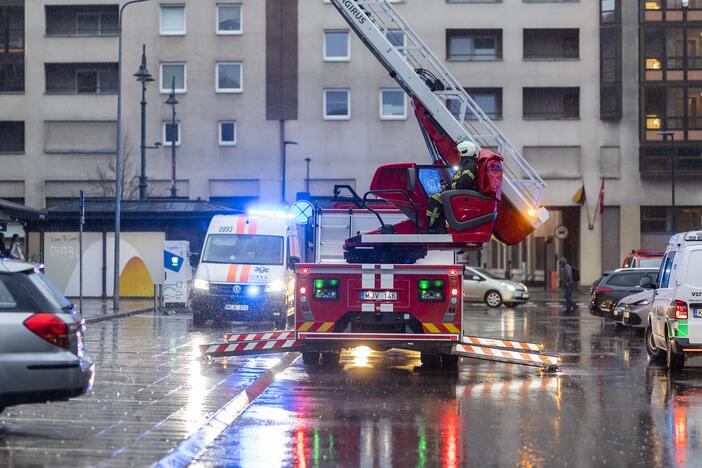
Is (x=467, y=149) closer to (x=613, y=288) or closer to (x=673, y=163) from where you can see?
(x=613, y=288)

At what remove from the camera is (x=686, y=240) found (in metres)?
17.0

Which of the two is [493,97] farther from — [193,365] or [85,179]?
[193,365]

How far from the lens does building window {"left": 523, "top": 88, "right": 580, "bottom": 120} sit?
60344 mm

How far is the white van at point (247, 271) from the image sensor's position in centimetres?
2683

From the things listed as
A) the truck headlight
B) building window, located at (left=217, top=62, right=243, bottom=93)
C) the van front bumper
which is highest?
building window, located at (left=217, top=62, right=243, bottom=93)

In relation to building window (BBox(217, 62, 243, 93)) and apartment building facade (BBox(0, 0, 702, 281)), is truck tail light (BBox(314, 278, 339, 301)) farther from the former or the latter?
building window (BBox(217, 62, 243, 93))

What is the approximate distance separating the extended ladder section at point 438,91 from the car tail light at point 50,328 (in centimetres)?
890

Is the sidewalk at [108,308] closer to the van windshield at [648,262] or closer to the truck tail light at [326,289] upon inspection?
the truck tail light at [326,289]

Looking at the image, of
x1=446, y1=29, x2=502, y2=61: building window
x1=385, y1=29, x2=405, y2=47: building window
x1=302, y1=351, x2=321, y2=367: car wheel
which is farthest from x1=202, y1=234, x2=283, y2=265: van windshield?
x1=446, y1=29, x2=502, y2=61: building window

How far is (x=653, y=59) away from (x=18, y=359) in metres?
53.2

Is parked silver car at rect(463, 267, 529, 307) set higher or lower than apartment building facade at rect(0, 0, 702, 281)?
lower

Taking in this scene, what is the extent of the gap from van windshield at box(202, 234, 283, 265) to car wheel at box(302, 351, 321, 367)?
1015 centimetres

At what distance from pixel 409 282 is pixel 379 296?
1.50ft

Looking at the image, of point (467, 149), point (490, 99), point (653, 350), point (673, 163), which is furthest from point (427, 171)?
point (490, 99)
